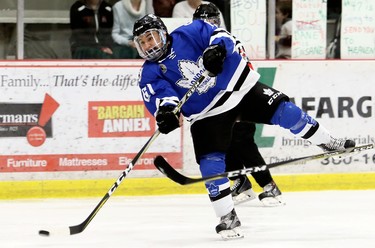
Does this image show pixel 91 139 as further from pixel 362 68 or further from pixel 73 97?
pixel 362 68

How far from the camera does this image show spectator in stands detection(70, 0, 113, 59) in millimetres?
7457

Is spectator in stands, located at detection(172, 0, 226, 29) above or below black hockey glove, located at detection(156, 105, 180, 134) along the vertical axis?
above

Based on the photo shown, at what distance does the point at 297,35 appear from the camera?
783 centimetres

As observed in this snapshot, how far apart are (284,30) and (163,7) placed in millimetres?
961

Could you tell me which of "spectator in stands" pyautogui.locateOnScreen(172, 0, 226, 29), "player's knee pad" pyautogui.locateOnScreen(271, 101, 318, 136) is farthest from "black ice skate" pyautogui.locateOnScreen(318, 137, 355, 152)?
"spectator in stands" pyautogui.locateOnScreen(172, 0, 226, 29)

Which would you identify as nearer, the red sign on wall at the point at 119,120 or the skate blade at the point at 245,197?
the skate blade at the point at 245,197

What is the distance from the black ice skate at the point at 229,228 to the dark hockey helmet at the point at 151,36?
887 mm

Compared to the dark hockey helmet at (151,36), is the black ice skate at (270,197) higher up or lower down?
lower down

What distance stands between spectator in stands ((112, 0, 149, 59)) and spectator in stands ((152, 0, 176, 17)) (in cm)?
9

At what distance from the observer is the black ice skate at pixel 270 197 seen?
6488 mm

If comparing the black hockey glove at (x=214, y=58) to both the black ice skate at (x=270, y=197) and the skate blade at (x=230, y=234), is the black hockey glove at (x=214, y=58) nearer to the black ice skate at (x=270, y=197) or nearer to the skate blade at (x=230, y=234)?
the skate blade at (x=230, y=234)

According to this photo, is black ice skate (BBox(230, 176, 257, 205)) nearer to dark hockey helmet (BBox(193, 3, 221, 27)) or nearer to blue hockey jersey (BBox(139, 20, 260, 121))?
dark hockey helmet (BBox(193, 3, 221, 27))

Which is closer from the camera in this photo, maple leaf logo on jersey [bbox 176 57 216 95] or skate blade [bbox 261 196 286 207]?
maple leaf logo on jersey [bbox 176 57 216 95]

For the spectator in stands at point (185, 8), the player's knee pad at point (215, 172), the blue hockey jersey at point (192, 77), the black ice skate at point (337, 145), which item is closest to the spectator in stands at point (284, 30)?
the spectator in stands at point (185, 8)
